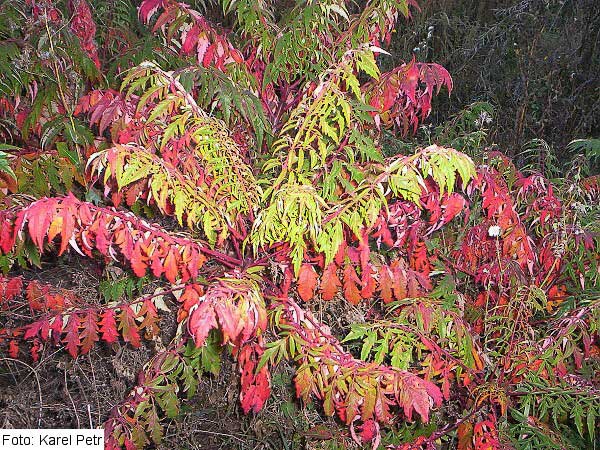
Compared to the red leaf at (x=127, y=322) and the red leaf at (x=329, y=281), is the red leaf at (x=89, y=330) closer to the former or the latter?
the red leaf at (x=127, y=322)

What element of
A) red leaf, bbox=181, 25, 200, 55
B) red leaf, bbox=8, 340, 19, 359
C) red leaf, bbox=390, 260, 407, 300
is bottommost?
red leaf, bbox=8, 340, 19, 359

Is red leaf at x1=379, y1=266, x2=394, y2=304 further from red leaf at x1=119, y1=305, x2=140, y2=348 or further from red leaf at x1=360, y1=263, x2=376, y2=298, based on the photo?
red leaf at x1=119, y1=305, x2=140, y2=348

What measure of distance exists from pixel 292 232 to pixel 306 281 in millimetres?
192

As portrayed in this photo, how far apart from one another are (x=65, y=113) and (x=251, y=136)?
617 millimetres

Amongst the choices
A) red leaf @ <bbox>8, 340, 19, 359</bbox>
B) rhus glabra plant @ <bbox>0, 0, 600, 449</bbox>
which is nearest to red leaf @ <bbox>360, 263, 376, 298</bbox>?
rhus glabra plant @ <bbox>0, 0, 600, 449</bbox>

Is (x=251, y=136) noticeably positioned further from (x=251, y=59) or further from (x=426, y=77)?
(x=426, y=77)

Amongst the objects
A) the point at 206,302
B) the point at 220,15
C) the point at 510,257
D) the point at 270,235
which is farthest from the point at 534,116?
the point at 206,302

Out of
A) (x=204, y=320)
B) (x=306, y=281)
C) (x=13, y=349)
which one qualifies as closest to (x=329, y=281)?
(x=306, y=281)

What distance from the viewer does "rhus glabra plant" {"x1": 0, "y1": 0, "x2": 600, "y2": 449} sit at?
1342 mm

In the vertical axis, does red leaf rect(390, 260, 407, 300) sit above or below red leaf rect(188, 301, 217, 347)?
below

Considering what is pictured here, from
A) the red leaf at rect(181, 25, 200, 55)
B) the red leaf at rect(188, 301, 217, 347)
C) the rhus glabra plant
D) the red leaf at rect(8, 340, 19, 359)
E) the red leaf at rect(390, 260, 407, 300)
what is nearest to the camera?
the red leaf at rect(188, 301, 217, 347)

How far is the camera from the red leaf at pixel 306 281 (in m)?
1.47

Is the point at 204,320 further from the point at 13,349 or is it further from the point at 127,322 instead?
the point at 13,349

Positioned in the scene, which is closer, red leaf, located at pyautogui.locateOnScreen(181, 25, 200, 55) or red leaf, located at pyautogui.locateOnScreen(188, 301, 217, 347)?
red leaf, located at pyautogui.locateOnScreen(188, 301, 217, 347)
